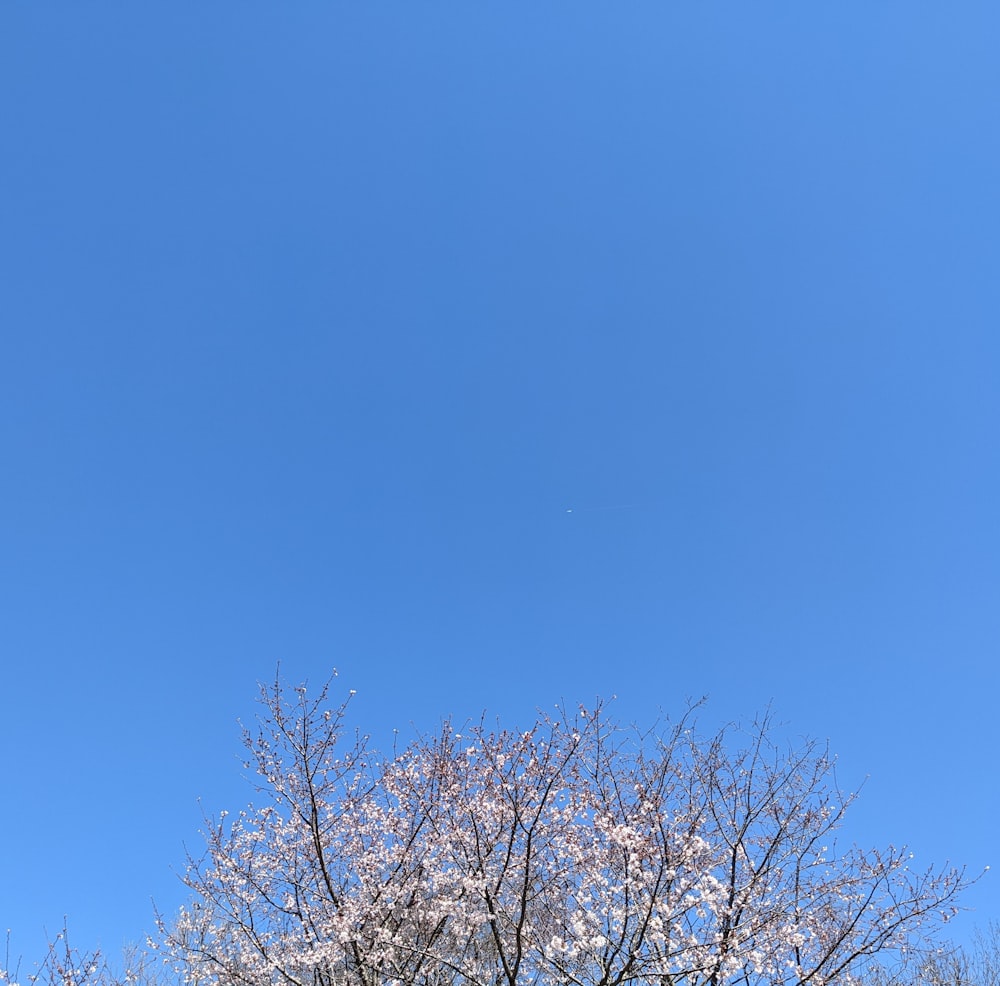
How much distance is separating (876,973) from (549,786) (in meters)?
10.4

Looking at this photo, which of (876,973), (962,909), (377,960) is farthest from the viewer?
(876,973)

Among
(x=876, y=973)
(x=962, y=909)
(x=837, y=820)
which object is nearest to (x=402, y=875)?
(x=837, y=820)

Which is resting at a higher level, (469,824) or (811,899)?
(469,824)

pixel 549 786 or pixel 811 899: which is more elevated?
pixel 549 786

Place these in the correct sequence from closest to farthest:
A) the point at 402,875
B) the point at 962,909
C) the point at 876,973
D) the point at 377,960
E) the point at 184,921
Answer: the point at 962,909 < the point at 377,960 < the point at 402,875 < the point at 876,973 < the point at 184,921

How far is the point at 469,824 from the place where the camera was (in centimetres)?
983

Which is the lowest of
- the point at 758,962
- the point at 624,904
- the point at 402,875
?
the point at 758,962

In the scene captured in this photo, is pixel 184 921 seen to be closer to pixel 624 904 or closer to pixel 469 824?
pixel 469 824

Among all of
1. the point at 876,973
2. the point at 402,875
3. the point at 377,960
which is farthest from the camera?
the point at 876,973

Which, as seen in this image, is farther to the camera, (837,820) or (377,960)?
(837,820)

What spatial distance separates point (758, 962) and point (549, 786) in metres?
3.19

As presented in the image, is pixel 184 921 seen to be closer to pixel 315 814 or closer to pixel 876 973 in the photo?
pixel 315 814

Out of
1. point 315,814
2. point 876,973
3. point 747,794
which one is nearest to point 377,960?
point 315,814

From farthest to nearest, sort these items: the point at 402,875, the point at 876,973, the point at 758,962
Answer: the point at 876,973, the point at 402,875, the point at 758,962
